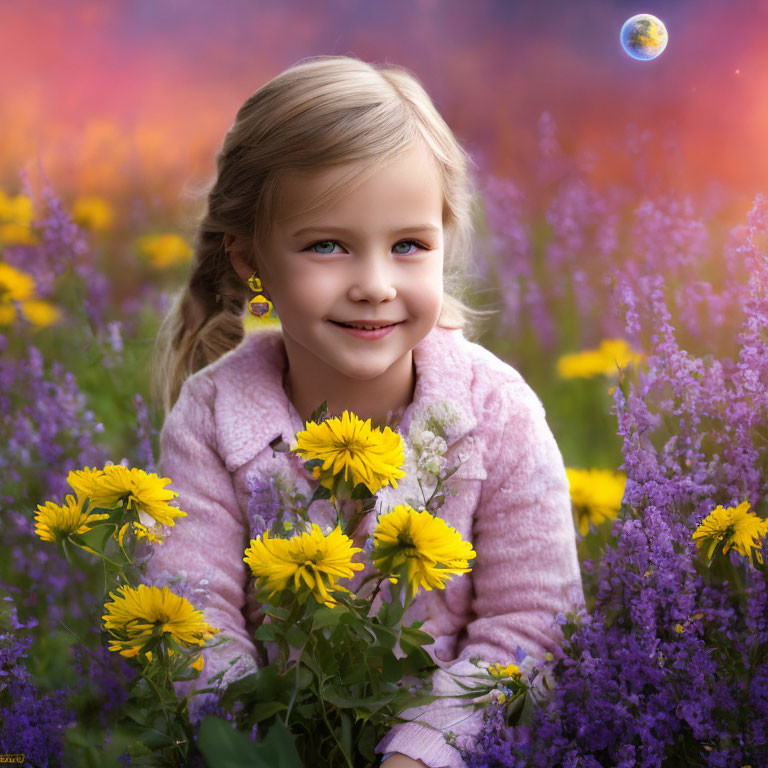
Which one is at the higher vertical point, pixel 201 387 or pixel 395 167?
pixel 395 167

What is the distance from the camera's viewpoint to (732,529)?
1.12m

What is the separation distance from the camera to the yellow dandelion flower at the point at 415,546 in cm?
99

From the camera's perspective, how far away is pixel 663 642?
1122 millimetres

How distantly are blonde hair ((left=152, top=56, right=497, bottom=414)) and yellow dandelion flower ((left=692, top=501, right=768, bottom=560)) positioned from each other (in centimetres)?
60

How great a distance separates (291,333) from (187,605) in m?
0.51

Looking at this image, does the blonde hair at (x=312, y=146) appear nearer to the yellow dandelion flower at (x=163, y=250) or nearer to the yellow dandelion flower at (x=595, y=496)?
the yellow dandelion flower at (x=595, y=496)

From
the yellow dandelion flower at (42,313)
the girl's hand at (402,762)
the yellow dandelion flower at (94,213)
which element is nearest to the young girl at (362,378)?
the girl's hand at (402,762)

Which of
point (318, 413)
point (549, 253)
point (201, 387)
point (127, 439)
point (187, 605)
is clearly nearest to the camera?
point (187, 605)

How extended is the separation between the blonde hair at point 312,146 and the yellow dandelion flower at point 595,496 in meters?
0.37

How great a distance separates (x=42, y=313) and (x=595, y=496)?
1.39m

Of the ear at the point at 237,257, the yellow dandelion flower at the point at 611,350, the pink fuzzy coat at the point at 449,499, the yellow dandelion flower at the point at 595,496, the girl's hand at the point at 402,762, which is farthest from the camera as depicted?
the yellow dandelion flower at the point at 611,350

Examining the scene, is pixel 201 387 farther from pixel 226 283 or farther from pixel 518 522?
pixel 518 522

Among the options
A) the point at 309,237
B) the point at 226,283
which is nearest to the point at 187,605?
the point at 309,237

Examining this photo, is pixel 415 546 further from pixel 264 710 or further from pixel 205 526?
pixel 205 526
